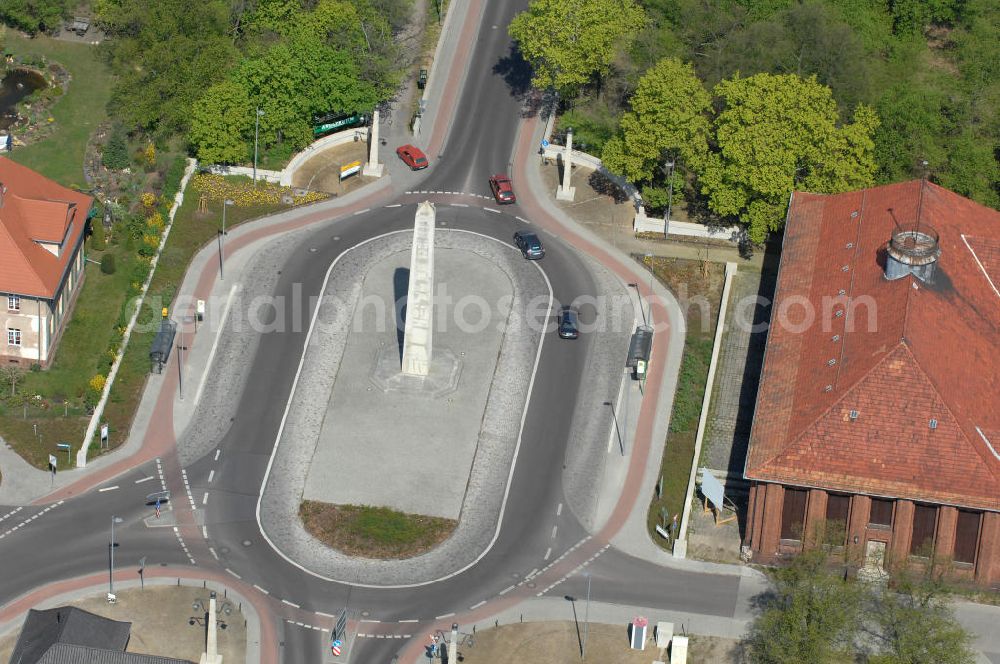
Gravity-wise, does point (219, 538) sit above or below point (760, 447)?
below

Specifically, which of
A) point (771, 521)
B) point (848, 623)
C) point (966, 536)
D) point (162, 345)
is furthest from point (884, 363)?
point (162, 345)

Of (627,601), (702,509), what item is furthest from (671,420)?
(627,601)

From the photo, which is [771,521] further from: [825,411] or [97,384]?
[97,384]

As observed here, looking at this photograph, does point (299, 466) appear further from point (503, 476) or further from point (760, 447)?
point (760, 447)

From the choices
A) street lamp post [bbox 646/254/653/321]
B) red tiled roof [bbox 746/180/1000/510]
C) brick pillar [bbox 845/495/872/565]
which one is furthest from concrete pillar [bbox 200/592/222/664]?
street lamp post [bbox 646/254/653/321]

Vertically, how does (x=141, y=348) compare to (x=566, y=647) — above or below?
above

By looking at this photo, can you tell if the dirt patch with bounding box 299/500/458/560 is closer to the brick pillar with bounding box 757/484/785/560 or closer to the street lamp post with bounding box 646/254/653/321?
the brick pillar with bounding box 757/484/785/560
